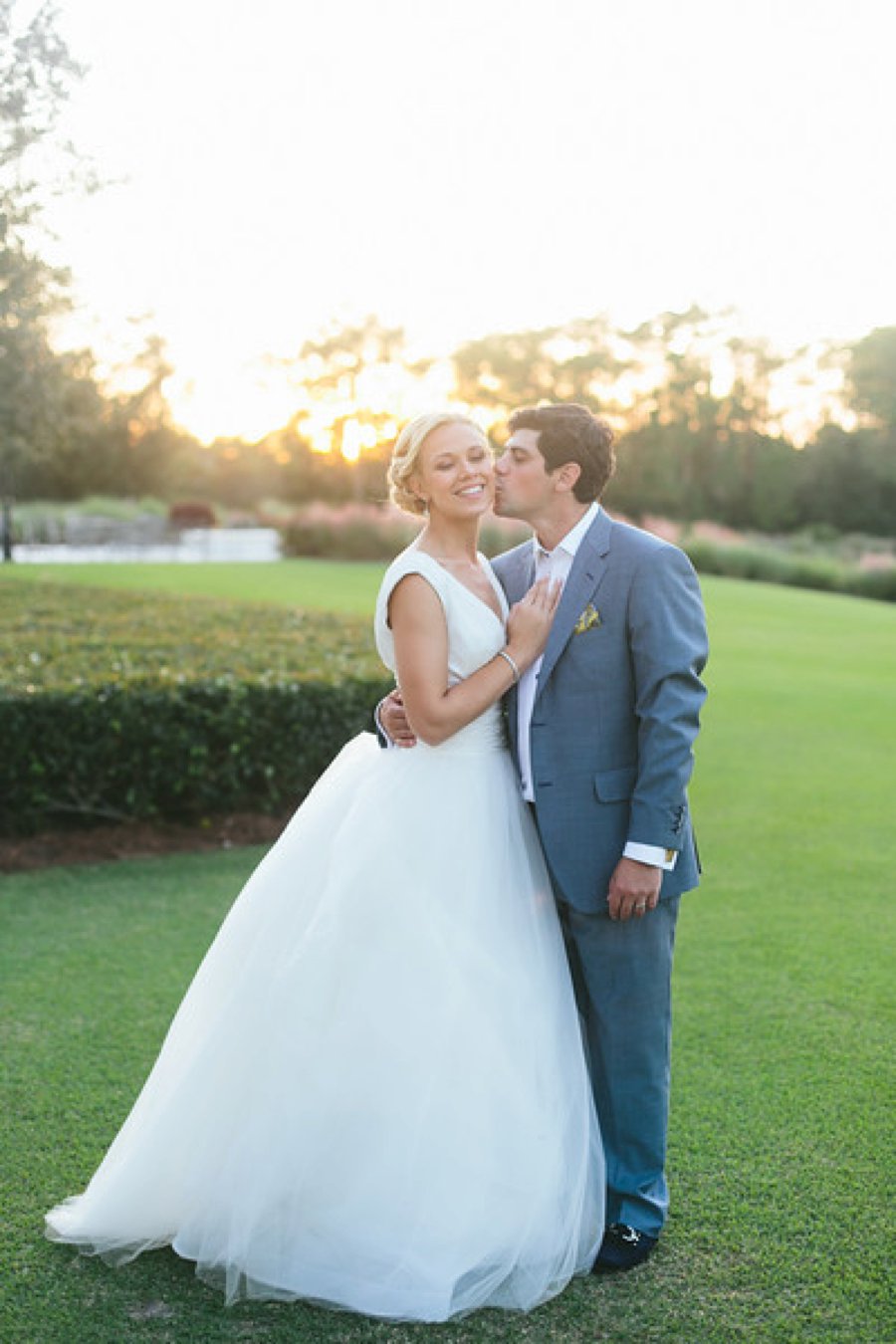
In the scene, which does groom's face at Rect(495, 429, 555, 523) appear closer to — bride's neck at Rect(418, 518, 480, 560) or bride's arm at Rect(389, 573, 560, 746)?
bride's neck at Rect(418, 518, 480, 560)

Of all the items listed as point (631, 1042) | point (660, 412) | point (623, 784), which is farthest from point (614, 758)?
point (660, 412)

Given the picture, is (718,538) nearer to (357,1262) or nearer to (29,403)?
(29,403)

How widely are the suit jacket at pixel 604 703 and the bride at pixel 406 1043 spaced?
0.11m

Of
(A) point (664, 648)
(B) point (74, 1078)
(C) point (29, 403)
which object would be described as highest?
(C) point (29, 403)

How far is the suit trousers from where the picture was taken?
322 cm

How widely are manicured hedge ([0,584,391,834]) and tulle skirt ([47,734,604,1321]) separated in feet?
12.4

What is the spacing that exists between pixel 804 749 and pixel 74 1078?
738 cm

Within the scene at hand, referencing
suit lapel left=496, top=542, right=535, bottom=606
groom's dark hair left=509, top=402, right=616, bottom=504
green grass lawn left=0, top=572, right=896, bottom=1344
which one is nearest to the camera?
green grass lawn left=0, top=572, right=896, bottom=1344

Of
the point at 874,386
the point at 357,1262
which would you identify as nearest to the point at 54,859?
the point at 357,1262

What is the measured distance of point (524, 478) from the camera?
319 cm

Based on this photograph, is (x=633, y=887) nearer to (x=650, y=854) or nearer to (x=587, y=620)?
(x=650, y=854)

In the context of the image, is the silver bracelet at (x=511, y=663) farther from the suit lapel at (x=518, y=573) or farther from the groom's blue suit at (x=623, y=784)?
the suit lapel at (x=518, y=573)

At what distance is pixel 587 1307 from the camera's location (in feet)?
9.94

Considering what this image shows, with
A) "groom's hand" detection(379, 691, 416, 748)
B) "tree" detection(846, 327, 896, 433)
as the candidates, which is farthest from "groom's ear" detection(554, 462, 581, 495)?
"tree" detection(846, 327, 896, 433)
